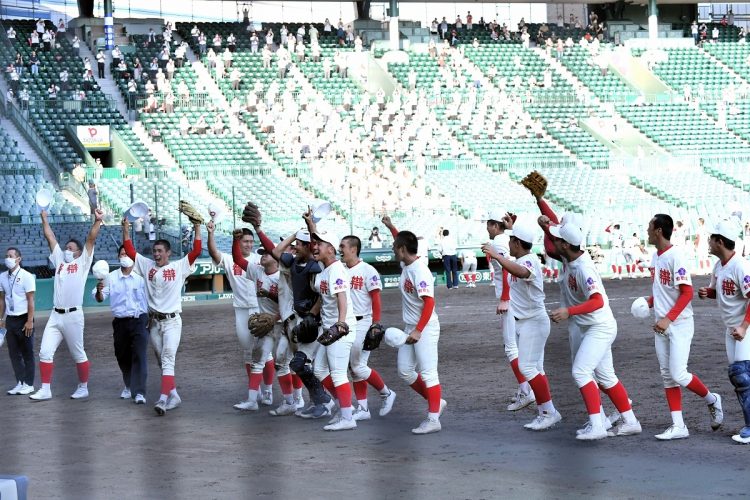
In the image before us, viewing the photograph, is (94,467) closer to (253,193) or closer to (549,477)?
(549,477)

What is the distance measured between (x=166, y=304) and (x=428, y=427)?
364cm

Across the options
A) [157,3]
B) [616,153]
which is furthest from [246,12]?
[616,153]

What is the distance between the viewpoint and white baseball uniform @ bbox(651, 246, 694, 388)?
10602 mm

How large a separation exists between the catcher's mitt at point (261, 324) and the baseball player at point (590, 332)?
333 centimetres

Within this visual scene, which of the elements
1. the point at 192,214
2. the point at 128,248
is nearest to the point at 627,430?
the point at 192,214

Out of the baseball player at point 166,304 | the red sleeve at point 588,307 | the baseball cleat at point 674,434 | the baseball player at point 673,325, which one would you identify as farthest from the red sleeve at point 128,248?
the baseball cleat at point 674,434

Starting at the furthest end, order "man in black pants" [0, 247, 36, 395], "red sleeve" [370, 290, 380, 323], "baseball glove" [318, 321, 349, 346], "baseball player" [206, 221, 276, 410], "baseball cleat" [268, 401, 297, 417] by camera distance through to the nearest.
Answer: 1. "man in black pants" [0, 247, 36, 395]
2. "baseball player" [206, 221, 276, 410]
3. "baseball cleat" [268, 401, 297, 417]
4. "red sleeve" [370, 290, 380, 323]
5. "baseball glove" [318, 321, 349, 346]

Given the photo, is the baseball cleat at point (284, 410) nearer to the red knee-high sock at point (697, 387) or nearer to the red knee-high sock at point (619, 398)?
the red knee-high sock at point (619, 398)

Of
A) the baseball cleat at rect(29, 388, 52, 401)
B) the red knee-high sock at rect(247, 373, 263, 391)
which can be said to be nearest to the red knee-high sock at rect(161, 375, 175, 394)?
the red knee-high sock at rect(247, 373, 263, 391)

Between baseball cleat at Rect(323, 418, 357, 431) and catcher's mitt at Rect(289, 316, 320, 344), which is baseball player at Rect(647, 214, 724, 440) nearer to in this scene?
baseball cleat at Rect(323, 418, 357, 431)

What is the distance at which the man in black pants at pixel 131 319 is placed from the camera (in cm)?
1430

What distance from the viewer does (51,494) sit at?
9.23 metres

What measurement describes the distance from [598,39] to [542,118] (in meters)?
9.08

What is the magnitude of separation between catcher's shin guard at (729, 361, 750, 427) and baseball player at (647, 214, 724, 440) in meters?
0.39
